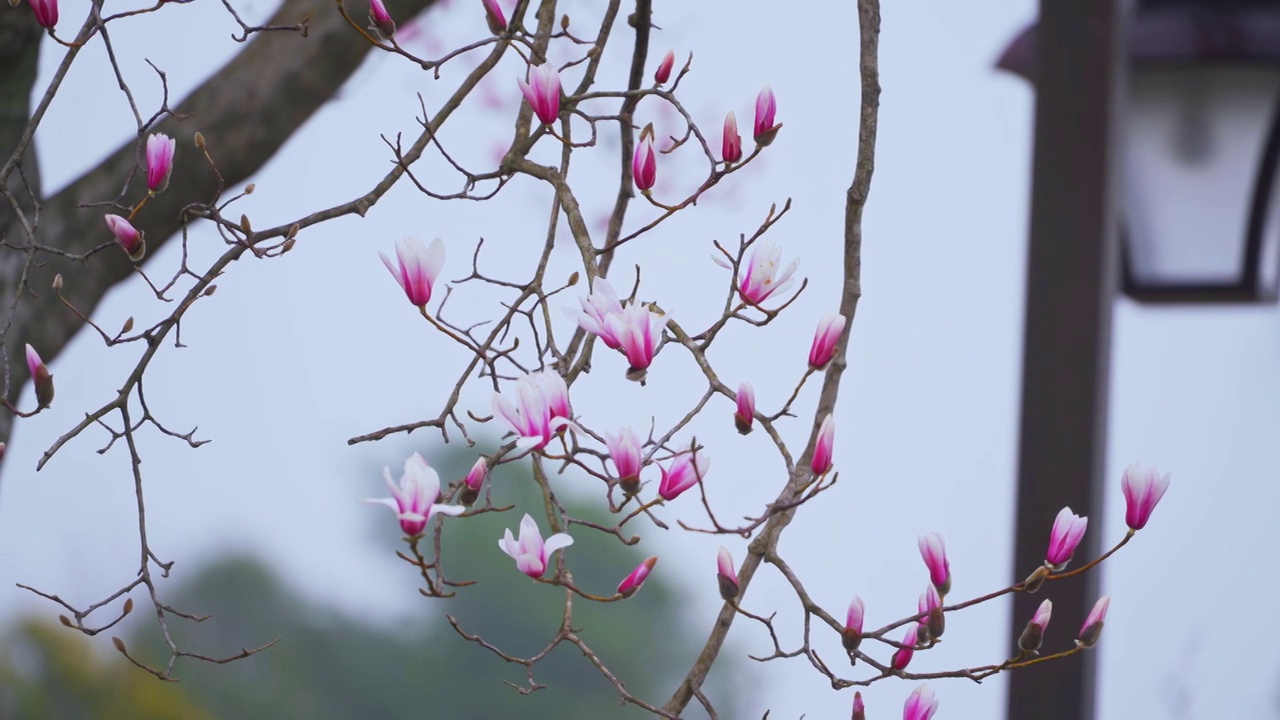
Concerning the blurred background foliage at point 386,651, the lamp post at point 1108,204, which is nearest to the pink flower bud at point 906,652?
the lamp post at point 1108,204

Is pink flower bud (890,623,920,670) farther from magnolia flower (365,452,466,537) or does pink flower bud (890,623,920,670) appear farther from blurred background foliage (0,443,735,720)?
blurred background foliage (0,443,735,720)

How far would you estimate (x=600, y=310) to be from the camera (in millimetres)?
557

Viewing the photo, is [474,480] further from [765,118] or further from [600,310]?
[765,118]

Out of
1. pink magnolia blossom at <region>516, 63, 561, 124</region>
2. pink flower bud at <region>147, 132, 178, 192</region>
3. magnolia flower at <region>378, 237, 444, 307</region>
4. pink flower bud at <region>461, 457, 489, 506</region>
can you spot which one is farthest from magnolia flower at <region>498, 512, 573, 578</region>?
pink flower bud at <region>147, 132, 178, 192</region>

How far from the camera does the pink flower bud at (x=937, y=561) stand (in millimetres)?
597

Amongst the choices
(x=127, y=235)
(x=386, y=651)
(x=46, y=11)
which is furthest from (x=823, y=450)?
(x=386, y=651)

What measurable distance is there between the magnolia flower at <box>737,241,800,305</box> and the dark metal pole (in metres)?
0.84

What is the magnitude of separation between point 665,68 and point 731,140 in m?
0.14

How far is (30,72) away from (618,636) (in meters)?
2.07

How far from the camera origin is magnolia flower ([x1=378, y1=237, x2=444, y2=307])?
594mm

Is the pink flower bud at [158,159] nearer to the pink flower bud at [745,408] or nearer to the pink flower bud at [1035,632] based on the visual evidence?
the pink flower bud at [745,408]

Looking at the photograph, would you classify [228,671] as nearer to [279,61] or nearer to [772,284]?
[279,61]

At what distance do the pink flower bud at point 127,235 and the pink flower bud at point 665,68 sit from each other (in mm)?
326

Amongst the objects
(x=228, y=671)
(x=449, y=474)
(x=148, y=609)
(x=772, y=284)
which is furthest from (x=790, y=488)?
(x=228, y=671)
